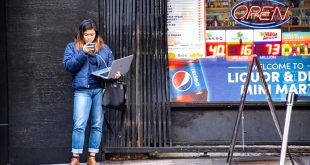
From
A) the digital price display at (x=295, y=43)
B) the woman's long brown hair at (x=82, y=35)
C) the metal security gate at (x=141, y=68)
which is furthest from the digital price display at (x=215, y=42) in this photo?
the woman's long brown hair at (x=82, y=35)

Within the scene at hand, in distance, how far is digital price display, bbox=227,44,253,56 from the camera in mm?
7766

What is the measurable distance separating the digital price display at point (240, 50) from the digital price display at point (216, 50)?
3.1 inches

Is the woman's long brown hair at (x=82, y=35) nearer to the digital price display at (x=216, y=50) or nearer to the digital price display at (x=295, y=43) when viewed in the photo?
the digital price display at (x=216, y=50)

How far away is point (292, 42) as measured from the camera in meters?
7.76

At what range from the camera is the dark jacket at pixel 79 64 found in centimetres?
638

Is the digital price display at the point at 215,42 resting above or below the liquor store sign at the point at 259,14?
below

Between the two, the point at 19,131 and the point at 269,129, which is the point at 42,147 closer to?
the point at 19,131

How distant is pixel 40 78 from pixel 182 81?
1.92 metres

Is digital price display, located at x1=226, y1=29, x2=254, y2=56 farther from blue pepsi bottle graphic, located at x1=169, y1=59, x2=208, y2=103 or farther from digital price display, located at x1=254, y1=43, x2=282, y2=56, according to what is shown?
blue pepsi bottle graphic, located at x1=169, y1=59, x2=208, y2=103

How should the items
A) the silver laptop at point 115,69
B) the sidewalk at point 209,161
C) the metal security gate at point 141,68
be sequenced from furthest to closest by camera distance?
the metal security gate at point 141,68 < the sidewalk at point 209,161 < the silver laptop at point 115,69

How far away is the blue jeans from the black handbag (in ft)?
0.51

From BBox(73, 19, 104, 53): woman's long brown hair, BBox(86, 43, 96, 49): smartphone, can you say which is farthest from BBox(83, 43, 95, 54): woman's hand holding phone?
BBox(73, 19, 104, 53): woman's long brown hair

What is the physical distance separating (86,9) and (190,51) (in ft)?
5.13

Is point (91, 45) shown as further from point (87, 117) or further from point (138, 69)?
point (138, 69)
